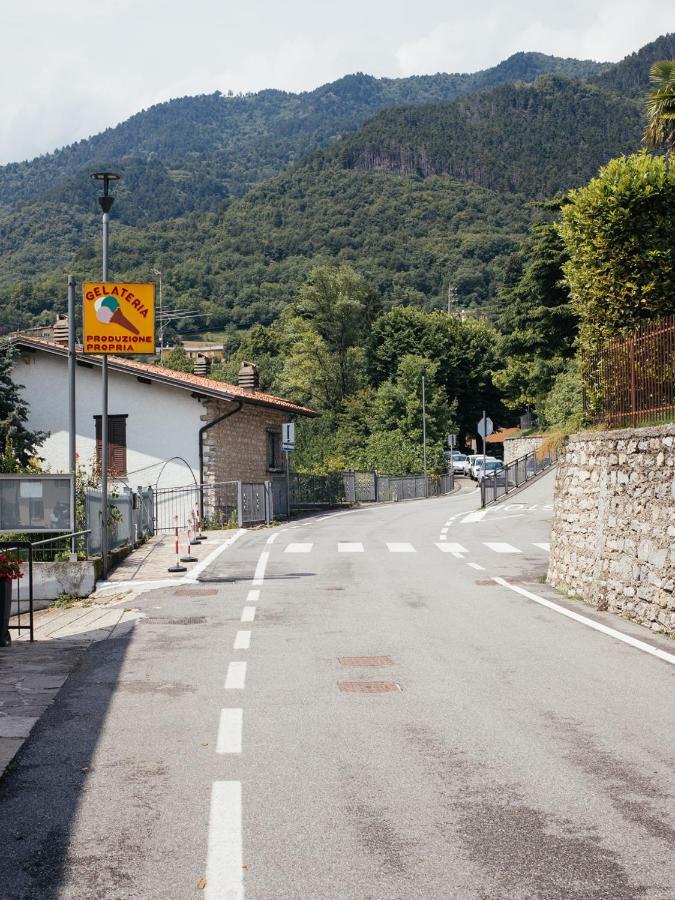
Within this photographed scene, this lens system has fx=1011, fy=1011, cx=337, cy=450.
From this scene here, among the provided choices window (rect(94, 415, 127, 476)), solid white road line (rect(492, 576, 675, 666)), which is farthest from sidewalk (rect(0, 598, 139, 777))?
window (rect(94, 415, 127, 476))

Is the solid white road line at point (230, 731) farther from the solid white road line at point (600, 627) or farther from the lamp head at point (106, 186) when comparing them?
the lamp head at point (106, 186)

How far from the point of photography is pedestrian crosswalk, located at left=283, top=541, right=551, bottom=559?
22.1 metres

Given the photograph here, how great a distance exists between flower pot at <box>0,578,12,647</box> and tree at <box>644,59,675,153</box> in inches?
756

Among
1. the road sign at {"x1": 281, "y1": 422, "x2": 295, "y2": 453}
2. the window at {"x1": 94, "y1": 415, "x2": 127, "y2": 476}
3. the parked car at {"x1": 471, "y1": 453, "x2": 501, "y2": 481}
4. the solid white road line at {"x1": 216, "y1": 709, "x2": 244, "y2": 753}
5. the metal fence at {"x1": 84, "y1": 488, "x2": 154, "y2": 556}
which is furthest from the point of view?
the parked car at {"x1": 471, "y1": 453, "x2": 501, "y2": 481}

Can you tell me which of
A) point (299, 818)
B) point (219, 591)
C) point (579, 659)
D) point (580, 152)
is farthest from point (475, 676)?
point (580, 152)

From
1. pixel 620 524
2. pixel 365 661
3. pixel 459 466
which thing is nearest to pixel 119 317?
pixel 620 524

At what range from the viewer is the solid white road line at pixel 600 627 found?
952 cm

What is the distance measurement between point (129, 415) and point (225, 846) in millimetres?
31282

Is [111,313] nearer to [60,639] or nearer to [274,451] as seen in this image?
[60,639]

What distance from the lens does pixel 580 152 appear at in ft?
654

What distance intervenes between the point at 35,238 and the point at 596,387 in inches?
6020

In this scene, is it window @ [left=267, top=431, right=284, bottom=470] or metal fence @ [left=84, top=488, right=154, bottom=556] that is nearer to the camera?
metal fence @ [left=84, top=488, right=154, bottom=556]

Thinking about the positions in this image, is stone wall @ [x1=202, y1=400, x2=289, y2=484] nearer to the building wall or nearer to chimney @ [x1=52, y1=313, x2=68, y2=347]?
the building wall

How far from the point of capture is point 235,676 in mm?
8586
